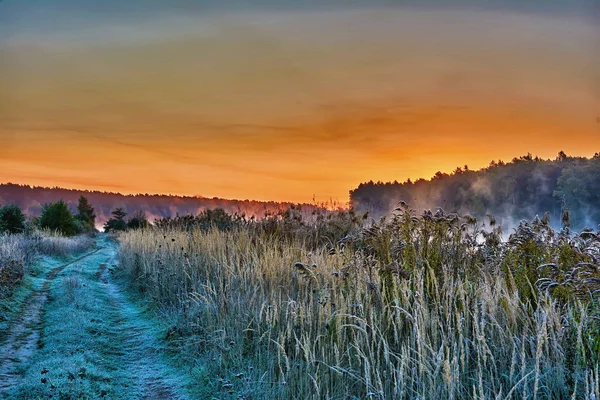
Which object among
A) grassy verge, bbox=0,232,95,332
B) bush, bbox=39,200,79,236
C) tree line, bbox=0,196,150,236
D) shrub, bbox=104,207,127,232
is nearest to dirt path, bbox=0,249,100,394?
grassy verge, bbox=0,232,95,332

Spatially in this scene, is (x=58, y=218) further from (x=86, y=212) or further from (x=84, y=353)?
(x=84, y=353)

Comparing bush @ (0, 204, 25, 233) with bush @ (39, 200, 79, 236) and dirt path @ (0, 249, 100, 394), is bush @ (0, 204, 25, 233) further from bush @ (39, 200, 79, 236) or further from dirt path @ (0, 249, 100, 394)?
dirt path @ (0, 249, 100, 394)

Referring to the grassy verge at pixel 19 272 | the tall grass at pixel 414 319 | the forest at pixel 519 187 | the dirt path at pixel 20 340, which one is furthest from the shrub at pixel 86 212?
the tall grass at pixel 414 319

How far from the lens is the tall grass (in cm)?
351

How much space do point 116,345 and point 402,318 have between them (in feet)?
16.7

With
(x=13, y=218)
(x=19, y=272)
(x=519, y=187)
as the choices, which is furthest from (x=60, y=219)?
(x=519, y=187)

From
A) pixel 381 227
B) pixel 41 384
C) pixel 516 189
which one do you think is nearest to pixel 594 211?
pixel 516 189

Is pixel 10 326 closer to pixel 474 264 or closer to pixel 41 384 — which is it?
pixel 41 384

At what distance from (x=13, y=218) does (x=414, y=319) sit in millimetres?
30033

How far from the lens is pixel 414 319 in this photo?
386 cm

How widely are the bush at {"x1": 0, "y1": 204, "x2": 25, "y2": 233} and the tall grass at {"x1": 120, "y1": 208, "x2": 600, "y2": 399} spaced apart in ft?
77.9

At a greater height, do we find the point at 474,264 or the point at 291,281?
the point at 474,264

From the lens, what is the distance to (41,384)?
5465mm

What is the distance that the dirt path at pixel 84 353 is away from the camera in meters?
5.57
